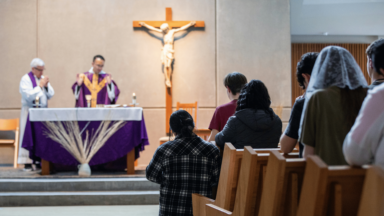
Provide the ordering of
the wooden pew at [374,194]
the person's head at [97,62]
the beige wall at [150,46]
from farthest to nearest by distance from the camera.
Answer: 1. the beige wall at [150,46]
2. the person's head at [97,62]
3. the wooden pew at [374,194]

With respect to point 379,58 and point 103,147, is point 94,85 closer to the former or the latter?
point 103,147

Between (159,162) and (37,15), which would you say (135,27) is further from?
(159,162)

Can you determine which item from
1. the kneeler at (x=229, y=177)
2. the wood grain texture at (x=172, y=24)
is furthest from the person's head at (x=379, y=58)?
the wood grain texture at (x=172, y=24)

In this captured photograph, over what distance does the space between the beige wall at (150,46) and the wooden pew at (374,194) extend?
544cm

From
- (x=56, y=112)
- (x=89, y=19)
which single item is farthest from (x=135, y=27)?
(x=56, y=112)

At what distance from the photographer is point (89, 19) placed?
6.39 m

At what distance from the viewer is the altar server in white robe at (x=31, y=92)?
4.95 m

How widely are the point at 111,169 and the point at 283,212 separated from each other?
12.7 ft

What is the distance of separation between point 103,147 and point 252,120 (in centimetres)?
288

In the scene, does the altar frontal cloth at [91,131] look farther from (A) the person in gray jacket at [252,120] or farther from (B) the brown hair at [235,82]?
(A) the person in gray jacket at [252,120]

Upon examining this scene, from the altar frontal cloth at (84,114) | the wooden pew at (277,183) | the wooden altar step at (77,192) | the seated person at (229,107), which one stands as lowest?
the wooden altar step at (77,192)

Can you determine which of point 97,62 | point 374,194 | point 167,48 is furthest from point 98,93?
point 374,194

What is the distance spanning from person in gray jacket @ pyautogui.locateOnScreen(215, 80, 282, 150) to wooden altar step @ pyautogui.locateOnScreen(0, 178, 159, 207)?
2104mm

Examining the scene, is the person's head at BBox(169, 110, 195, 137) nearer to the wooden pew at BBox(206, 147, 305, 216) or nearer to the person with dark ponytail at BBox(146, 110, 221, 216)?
the person with dark ponytail at BBox(146, 110, 221, 216)
